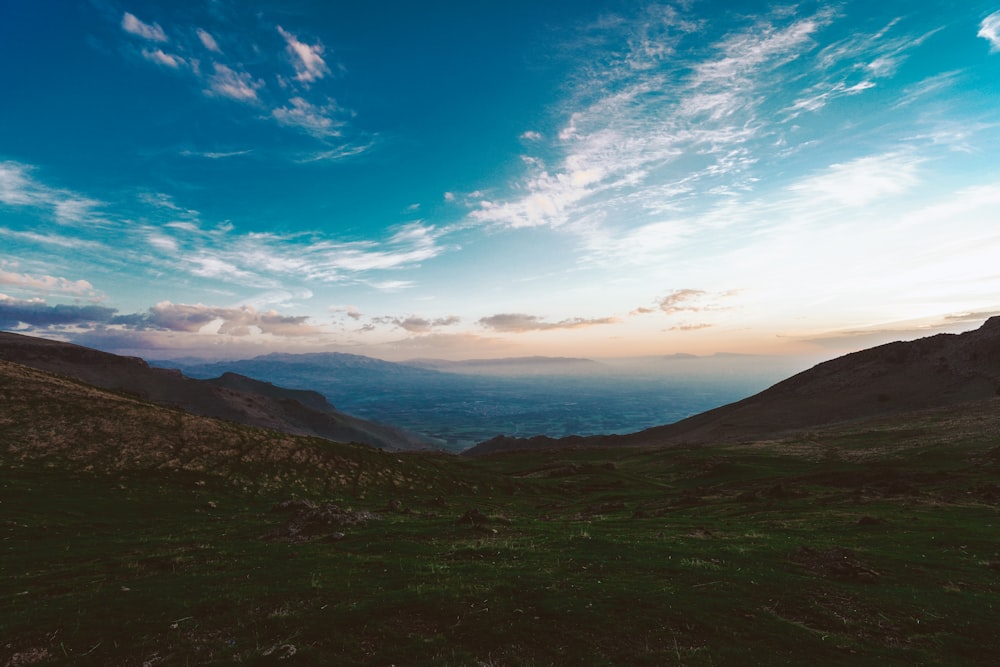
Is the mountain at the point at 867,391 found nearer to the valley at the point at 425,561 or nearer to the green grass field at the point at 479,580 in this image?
the valley at the point at 425,561

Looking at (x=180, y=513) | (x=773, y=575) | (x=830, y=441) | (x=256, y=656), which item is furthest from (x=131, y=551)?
(x=830, y=441)

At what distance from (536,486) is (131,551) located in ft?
176

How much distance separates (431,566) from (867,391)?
205 meters

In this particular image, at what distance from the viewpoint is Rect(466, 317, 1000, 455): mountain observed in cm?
14088

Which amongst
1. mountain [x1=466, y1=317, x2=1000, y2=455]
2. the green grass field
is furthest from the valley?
mountain [x1=466, y1=317, x2=1000, y2=455]

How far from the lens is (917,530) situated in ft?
91.3

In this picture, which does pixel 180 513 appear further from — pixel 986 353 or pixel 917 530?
pixel 986 353

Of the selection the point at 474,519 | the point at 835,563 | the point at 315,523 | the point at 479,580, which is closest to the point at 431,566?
the point at 479,580

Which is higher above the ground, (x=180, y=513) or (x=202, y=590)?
(x=202, y=590)

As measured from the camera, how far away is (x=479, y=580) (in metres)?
17.4

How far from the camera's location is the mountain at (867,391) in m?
141

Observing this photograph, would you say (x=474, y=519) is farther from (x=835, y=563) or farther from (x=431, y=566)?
(x=835, y=563)

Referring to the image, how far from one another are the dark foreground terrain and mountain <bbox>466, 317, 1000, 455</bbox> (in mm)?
113482

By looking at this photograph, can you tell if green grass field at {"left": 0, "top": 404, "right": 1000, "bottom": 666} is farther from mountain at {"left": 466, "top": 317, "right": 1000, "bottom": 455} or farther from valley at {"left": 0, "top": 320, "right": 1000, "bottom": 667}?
mountain at {"left": 466, "top": 317, "right": 1000, "bottom": 455}
